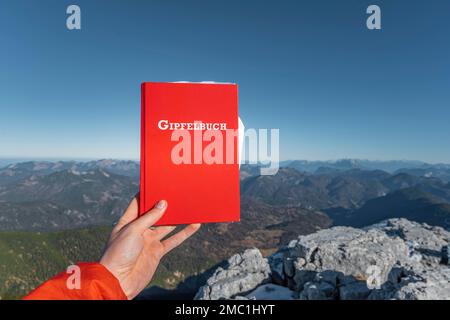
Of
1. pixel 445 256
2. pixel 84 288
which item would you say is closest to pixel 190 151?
pixel 84 288

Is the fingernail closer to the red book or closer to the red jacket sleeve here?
the red book

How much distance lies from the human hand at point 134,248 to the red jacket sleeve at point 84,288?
0.57m

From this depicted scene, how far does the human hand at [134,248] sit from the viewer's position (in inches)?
146

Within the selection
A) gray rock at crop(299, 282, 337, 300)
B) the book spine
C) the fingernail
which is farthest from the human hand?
gray rock at crop(299, 282, 337, 300)

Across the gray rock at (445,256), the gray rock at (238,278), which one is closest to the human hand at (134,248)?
the gray rock at (238,278)

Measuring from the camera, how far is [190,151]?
370 centimetres

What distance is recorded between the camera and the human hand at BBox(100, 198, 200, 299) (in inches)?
146

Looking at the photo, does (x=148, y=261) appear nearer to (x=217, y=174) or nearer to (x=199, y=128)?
(x=217, y=174)

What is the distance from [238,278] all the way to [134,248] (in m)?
Result: 39.9

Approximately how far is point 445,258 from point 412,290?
104ft

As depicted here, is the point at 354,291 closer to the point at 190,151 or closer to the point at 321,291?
the point at 321,291

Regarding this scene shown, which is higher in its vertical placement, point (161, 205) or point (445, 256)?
point (161, 205)

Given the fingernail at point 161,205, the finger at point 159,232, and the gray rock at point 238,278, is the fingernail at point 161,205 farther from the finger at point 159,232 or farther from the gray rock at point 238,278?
the gray rock at point 238,278

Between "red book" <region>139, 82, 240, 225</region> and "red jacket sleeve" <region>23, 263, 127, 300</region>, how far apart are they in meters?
0.93
